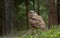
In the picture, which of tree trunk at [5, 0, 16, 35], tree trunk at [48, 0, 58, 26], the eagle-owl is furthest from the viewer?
tree trunk at [5, 0, 16, 35]

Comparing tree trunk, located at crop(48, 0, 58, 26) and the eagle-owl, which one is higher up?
tree trunk, located at crop(48, 0, 58, 26)

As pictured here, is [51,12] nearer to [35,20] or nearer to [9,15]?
[35,20]

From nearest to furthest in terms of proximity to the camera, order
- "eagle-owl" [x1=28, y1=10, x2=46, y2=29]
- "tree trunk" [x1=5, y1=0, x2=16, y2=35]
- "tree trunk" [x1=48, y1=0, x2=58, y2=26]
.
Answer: "tree trunk" [x1=48, y1=0, x2=58, y2=26] < "eagle-owl" [x1=28, y1=10, x2=46, y2=29] < "tree trunk" [x1=5, y1=0, x2=16, y2=35]

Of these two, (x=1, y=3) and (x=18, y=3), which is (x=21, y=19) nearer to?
(x=18, y=3)

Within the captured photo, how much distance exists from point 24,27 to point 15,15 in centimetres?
66

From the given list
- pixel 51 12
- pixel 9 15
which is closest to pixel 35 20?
pixel 9 15

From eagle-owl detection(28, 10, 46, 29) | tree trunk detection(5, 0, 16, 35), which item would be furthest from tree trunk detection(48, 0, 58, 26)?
tree trunk detection(5, 0, 16, 35)

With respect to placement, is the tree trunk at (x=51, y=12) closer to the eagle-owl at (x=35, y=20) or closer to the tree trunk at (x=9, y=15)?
the eagle-owl at (x=35, y=20)

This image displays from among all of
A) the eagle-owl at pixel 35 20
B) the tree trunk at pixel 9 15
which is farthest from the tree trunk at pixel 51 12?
the tree trunk at pixel 9 15

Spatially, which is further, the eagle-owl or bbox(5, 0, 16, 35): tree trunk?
bbox(5, 0, 16, 35): tree trunk

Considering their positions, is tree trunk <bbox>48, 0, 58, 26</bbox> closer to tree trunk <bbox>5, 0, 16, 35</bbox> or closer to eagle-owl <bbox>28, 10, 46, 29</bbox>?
eagle-owl <bbox>28, 10, 46, 29</bbox>

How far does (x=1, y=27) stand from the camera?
316 inches

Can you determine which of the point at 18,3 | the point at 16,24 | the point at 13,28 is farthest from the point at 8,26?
the point at 18,3

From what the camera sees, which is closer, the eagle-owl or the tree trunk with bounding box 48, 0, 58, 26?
the tree trunk with bounding box 48, 0, 58, 26
